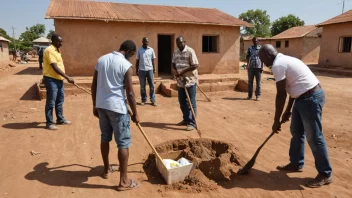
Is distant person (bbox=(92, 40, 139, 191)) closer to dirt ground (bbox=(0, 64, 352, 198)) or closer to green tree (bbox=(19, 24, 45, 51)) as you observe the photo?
dirt ground (bbox=(0, 64, 352, 198))

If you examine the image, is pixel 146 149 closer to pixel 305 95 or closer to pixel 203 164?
pixel 203 164

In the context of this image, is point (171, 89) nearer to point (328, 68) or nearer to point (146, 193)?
point (146, 193)

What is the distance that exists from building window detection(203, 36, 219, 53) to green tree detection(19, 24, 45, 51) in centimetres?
3804

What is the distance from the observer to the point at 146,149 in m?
4.37

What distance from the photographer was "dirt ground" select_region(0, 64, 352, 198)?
315 cm

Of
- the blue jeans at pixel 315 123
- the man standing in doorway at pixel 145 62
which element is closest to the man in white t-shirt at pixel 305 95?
the blue jeans at pixel 315 123

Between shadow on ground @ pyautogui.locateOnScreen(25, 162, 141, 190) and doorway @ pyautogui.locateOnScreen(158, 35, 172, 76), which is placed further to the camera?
doorway @ pyautogui.locateOnScreen(158, 35, 172, 76)

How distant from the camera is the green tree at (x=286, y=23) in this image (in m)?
38.5

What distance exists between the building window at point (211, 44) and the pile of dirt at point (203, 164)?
9601 millimetres

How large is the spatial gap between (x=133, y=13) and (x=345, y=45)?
13.3m

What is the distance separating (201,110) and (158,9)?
8306mm

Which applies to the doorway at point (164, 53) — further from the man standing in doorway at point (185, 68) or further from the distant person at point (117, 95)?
the distant person at point (117, 95)

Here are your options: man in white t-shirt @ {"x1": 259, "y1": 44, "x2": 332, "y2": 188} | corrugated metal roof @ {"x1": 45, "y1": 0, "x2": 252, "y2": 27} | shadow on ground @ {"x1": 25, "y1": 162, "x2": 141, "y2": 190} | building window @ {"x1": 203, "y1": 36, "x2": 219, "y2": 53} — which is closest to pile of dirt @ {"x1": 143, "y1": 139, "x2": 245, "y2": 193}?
shadow on ground @ {"x1": 25, "y1": 162, "x2": 141, "y2": 190}

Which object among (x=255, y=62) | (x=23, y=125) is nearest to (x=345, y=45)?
(x=255, y=62)
